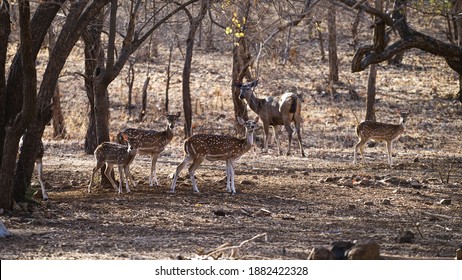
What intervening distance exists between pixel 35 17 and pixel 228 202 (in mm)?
4173

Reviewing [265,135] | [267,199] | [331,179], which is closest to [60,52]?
[267,199]

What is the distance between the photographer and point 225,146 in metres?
16.5

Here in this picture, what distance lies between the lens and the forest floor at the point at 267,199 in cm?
1142

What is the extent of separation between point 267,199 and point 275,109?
9.76m

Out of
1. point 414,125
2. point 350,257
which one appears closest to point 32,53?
point 350,257

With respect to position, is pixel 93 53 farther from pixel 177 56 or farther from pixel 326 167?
pixel 177 56

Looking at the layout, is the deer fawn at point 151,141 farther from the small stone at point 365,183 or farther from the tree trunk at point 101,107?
the small stone at point 365,183

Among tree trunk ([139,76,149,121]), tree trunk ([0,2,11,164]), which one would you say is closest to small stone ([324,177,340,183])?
tree trunk ([0,2,11,164])

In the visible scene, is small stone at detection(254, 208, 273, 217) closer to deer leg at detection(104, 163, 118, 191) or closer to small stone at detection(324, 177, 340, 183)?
deer leg at detection(104, 163, 118, 191)

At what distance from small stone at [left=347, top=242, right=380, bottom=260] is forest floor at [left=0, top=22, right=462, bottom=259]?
4.34 ft

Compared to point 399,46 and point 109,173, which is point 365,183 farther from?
point 109,173

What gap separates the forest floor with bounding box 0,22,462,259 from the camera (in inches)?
450

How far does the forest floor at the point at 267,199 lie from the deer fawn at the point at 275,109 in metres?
0.69

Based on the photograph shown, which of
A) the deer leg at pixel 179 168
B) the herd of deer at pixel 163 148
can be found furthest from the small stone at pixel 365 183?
the deer leg at pixel 179 168
